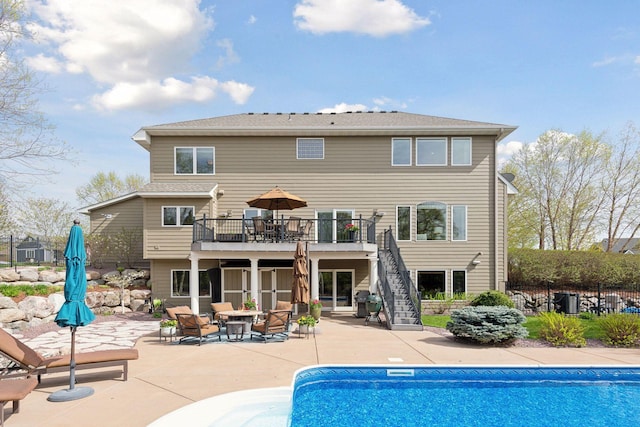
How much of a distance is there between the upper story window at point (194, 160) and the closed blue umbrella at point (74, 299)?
12.5m

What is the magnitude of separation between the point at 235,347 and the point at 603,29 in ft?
58.7

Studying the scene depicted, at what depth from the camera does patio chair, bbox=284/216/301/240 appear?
654 inches

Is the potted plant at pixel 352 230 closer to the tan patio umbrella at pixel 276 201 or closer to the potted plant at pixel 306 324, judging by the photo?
the tan patio umbrella at pixel 276 201

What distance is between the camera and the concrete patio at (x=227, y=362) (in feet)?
21.5

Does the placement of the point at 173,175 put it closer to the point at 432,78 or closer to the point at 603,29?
the point at 432,78

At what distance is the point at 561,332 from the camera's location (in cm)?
1176

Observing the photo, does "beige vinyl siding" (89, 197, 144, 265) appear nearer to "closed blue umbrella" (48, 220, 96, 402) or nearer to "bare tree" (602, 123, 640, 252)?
"closed blue umbrella" (48, 220, 96, 402)

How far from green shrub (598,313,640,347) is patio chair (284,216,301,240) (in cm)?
1052

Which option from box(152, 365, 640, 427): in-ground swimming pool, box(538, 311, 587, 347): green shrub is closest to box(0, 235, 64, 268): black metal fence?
box(152, 365, 640, 427): in-ground swimming pool

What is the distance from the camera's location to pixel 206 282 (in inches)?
755

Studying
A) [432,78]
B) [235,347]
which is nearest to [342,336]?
[235,347]

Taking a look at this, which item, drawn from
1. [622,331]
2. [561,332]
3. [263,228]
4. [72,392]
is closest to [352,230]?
[263,228]

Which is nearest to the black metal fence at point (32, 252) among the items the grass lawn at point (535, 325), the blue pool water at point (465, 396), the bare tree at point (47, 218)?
the bare tree at point (47, 218)

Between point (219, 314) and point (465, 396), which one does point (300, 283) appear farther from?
point (465, 396)
